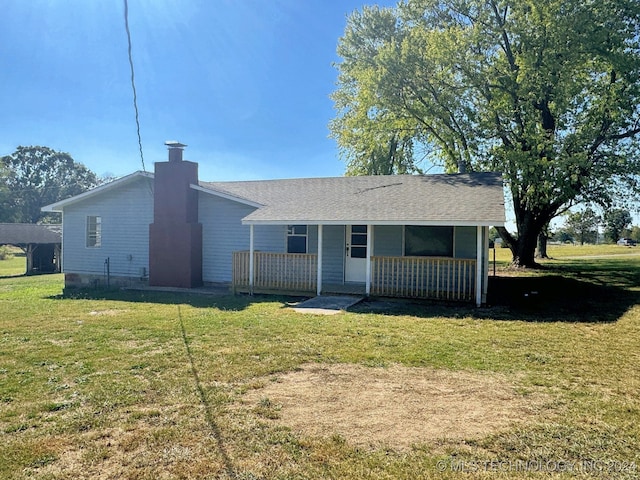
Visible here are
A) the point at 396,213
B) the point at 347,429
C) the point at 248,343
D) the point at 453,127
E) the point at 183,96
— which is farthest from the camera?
the point at 453,127

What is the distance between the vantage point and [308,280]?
11.7 metres

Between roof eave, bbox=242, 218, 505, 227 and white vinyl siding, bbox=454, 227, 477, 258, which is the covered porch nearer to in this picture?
white vinyl siding, bbox=454, 227, 477, 258

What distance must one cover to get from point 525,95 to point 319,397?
16.1 meters

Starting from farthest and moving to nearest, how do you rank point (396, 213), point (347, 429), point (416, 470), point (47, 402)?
point (396, 213) → point (47, 402) → point (347, 429) → point (416, 470)

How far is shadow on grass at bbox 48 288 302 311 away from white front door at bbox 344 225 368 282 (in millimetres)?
2045

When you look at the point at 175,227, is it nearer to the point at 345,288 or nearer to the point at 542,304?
the point at 345,288

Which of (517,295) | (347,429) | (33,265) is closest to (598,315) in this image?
(517,295)

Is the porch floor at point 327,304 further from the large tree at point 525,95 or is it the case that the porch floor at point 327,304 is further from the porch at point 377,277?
the large tree at point 525,95

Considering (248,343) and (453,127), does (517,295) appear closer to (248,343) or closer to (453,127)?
(248,343)

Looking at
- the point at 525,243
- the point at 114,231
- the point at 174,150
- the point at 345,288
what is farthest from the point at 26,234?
the point at 525,243

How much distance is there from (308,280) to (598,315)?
6.63 m

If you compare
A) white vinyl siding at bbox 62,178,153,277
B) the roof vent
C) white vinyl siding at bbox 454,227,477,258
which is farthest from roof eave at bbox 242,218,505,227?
white vinyl siding at bbox 62,178,153,277

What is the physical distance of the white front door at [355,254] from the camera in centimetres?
1251

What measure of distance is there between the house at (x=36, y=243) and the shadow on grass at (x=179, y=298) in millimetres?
13641
